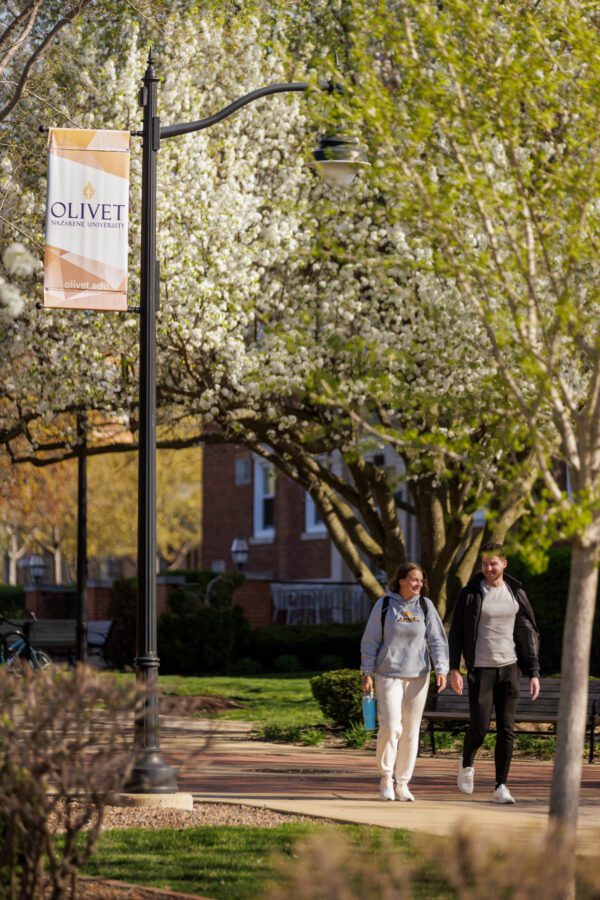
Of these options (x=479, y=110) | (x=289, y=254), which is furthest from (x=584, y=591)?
(x=289, y=254)

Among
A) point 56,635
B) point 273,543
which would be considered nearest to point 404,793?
point 56,635

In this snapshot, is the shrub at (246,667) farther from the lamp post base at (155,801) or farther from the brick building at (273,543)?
the lamp post base at (155,801)

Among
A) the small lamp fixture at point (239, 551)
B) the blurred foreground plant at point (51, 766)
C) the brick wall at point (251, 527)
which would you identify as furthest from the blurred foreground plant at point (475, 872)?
the small lamp fixture at point (239, 551)

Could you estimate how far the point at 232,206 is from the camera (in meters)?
15.7

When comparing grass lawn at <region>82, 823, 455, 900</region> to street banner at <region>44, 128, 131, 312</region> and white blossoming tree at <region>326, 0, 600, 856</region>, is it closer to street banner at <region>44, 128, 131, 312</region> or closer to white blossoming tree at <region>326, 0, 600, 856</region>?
white blossoming tree at <region>326, 0, 600, 856</region>

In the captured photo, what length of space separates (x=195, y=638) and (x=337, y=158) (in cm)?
1610

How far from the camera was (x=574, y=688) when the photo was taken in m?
6.63

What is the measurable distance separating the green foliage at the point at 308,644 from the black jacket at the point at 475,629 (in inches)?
678

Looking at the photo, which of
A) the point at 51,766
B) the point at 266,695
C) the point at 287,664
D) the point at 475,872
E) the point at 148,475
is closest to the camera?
the point at 475,872

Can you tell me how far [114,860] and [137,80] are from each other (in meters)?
10.0

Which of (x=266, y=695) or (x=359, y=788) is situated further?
(x=266, y=695)

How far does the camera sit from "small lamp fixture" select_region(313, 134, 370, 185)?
41.2 ft

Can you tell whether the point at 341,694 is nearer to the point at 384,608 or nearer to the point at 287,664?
the point at 384,608

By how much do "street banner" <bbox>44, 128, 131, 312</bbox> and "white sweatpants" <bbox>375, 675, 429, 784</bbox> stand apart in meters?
3.43
